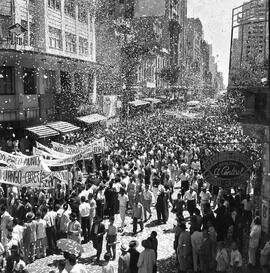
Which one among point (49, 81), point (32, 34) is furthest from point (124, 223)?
point (49, 81)

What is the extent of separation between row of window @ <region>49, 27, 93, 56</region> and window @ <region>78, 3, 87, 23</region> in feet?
5.47

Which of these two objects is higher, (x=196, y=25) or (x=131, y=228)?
(x=196, y=25)

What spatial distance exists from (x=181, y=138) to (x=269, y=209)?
18.6 m

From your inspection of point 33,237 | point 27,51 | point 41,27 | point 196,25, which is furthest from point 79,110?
point 196,25

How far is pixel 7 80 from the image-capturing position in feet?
90.8

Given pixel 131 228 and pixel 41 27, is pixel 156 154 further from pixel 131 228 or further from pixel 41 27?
pixel 41 27

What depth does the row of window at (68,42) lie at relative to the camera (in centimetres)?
3412

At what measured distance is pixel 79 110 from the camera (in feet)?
123

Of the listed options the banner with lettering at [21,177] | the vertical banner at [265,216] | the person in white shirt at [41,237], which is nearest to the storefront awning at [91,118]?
the banner with lettering at [21,177]

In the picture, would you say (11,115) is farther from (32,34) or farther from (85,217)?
(85,217)

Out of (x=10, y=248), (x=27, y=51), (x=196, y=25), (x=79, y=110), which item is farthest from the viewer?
(x=196, y=25)

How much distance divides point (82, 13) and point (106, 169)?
945 inches

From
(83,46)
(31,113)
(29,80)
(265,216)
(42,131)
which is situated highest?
(83,46)

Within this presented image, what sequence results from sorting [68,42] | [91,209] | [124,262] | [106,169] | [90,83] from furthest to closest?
[90,83]
[68,42]
[106,169]
[91,209]
[124,262]
